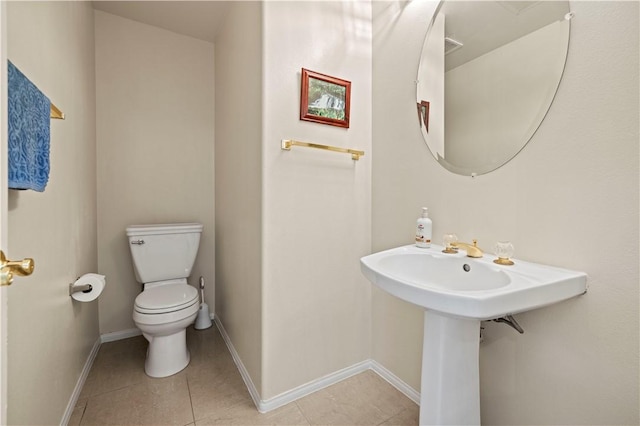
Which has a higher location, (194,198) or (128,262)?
(194,198)

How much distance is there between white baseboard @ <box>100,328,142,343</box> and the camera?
2.11m

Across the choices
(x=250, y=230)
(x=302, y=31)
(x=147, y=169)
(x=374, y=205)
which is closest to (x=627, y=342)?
(x=374, y=205)

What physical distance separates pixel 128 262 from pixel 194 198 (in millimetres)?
679

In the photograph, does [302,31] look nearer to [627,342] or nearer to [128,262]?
[627,342]

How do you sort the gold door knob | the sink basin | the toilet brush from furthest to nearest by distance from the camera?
the toilet brush < the sink basin < the gold door knob

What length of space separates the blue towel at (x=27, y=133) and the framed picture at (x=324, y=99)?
995 mm

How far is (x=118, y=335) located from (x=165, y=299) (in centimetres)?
83

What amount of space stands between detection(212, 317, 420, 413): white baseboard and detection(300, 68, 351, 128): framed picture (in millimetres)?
1424

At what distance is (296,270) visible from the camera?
1.50 m

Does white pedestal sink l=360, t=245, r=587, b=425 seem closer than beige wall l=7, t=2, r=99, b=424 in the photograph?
Yes

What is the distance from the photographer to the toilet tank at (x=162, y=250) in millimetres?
1943

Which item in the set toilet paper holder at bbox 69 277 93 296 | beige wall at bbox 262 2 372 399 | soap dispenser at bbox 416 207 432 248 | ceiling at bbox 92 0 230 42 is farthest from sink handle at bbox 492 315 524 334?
ceiling at bbox 92 0 230 42

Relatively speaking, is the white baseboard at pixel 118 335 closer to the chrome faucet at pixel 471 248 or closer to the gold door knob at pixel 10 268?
the gold door knob at pixel 10 268

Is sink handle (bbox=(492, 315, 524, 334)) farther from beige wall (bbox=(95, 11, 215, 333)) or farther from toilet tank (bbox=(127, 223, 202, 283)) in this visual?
beige wall (bbox=(95, 11, 215, 333))
